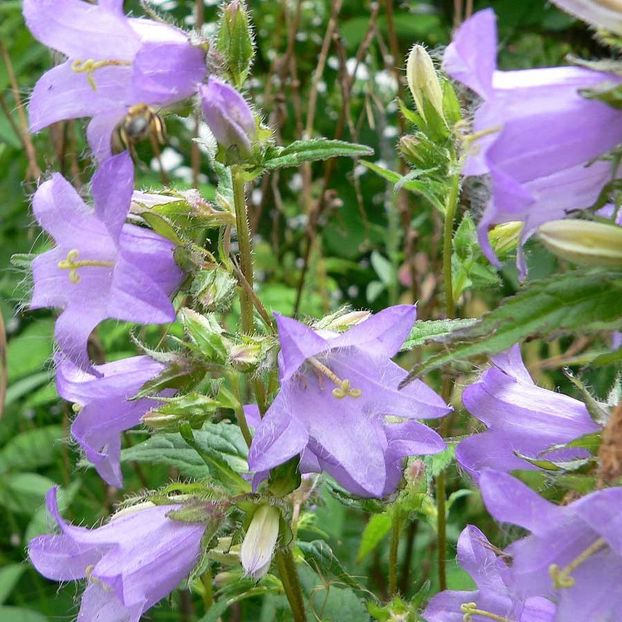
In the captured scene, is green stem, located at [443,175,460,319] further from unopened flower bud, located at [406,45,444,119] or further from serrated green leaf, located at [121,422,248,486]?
serrated green leaf, located at [121,422,248,486]

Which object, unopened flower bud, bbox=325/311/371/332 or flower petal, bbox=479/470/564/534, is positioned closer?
flower petal, bbox=479/470/564/534

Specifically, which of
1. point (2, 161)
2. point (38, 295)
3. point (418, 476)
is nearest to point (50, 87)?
point (38, 295)

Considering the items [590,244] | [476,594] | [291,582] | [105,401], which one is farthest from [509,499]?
[105,401]

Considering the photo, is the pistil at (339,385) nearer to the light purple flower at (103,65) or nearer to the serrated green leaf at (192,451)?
the serrated green leaf at (192,451)

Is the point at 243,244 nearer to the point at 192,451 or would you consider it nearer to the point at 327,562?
the point at 192,451

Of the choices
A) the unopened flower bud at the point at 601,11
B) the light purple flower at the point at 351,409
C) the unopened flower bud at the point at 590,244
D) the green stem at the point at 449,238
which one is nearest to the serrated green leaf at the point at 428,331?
the light purple flower at the point at 351,409

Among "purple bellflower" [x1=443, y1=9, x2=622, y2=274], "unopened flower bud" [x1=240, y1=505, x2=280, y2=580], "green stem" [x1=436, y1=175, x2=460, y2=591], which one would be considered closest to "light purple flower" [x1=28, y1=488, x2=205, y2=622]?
"unopened flower bud" [x1=240, y1=505, x2=280, y2=580]
